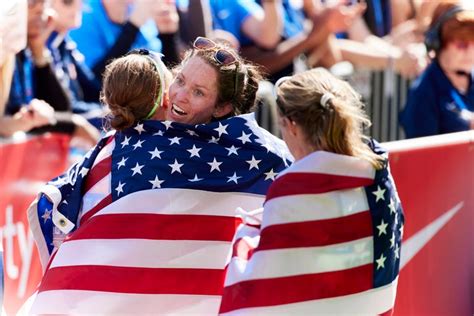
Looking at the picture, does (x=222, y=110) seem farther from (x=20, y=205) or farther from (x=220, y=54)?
(x=20, y=205)

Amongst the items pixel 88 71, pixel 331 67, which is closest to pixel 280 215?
pixel 88 71

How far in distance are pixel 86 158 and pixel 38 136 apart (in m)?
2.29

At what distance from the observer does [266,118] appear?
934 centimetres

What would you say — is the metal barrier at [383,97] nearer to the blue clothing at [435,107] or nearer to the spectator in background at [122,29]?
the spectator in background at [122,29]

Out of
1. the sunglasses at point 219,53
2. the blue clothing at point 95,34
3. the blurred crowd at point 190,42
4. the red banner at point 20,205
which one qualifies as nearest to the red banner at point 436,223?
the blurred crowd at point 190,42

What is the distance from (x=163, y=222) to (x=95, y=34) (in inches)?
155

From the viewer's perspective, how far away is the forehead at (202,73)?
15.6 feet

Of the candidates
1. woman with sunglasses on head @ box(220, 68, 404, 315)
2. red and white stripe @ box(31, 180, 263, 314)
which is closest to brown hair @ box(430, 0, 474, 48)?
red and white stripe @ box(31, 180, 263, 314)

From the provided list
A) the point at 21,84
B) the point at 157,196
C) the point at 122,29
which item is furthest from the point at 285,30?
the point at 157,196

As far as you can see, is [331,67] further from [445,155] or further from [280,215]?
[280,215]

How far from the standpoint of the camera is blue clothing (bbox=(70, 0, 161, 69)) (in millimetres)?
8219

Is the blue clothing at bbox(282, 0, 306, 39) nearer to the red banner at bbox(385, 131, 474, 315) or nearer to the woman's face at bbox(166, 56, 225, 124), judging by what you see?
the red banner at bbox(385, 131, 474, 315)

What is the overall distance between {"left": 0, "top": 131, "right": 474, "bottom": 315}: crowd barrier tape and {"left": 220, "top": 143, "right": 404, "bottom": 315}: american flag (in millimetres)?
1904

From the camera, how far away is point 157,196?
15.0ft
